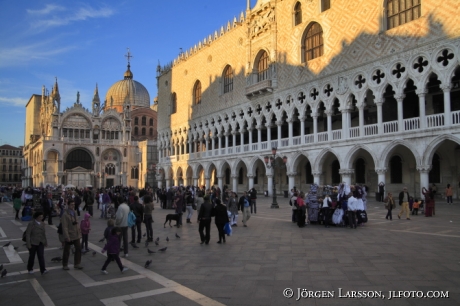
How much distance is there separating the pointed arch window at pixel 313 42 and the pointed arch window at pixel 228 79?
11271mm

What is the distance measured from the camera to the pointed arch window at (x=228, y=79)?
1544 inches

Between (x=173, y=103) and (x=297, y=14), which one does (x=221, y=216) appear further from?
(x=173, y=103)

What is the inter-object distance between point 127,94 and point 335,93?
59.9 meters

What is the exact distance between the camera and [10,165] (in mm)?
100500

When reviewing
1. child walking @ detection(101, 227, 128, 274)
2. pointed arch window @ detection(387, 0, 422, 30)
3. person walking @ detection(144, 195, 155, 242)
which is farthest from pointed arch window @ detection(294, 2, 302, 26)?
child walking @ detection(101, 227, 128, 274)

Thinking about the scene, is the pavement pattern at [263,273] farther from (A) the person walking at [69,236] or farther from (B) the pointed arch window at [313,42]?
(B) the pointed arch window at [313,42]

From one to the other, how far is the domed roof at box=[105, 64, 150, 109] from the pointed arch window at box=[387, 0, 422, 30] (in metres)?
61.8

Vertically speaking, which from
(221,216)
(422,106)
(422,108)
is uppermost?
(422,106)

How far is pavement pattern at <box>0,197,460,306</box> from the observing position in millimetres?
5613

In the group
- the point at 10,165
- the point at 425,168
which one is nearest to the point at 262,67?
the point at 425,168

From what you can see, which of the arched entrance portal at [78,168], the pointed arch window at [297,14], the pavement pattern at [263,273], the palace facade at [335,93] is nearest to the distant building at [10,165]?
the arched entrance portal at [78,168]

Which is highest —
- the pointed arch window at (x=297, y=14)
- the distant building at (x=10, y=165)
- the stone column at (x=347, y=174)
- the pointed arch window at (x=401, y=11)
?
the pointed arch window at (x=297, y=14)

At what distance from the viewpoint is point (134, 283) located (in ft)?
21.6

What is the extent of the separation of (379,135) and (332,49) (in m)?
7.53
